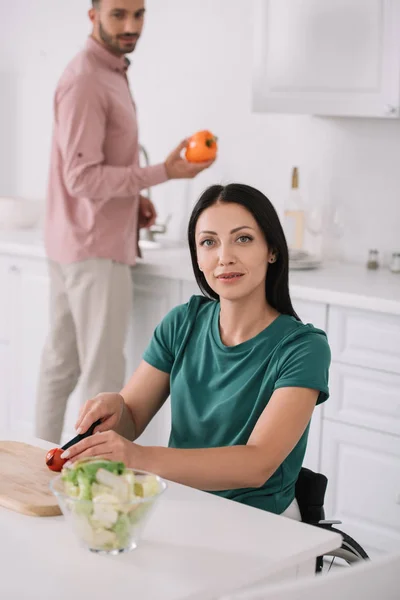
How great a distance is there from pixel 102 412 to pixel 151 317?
1.61 m

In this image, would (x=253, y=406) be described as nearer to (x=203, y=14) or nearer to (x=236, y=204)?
(x=236, y=204)

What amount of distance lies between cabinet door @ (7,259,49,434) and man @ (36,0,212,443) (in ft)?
1.04

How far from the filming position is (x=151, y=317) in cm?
353

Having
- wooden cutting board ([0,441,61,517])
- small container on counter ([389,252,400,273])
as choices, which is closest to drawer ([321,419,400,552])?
small container on counter ([389,252,400,273])

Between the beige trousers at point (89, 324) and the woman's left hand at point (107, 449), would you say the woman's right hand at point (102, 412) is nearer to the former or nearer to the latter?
the woman's left hand at point (107, 449)

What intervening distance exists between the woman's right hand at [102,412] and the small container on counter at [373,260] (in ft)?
5.54

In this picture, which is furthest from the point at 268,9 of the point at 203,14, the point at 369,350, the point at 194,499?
the point at 194,499

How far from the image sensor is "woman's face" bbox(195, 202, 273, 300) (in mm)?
1996

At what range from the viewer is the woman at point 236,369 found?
5.97ft


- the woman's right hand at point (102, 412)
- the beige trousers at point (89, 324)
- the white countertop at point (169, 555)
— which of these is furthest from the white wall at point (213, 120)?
the white countertop at point (169, 555)

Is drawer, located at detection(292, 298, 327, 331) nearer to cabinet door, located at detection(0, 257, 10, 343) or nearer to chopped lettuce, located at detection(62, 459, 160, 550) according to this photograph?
cabinet door, located at detection(0, 257, 10, 343)

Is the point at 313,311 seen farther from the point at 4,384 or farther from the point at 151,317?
the point at 4,384

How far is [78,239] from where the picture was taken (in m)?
3.33

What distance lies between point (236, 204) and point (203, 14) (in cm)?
208
